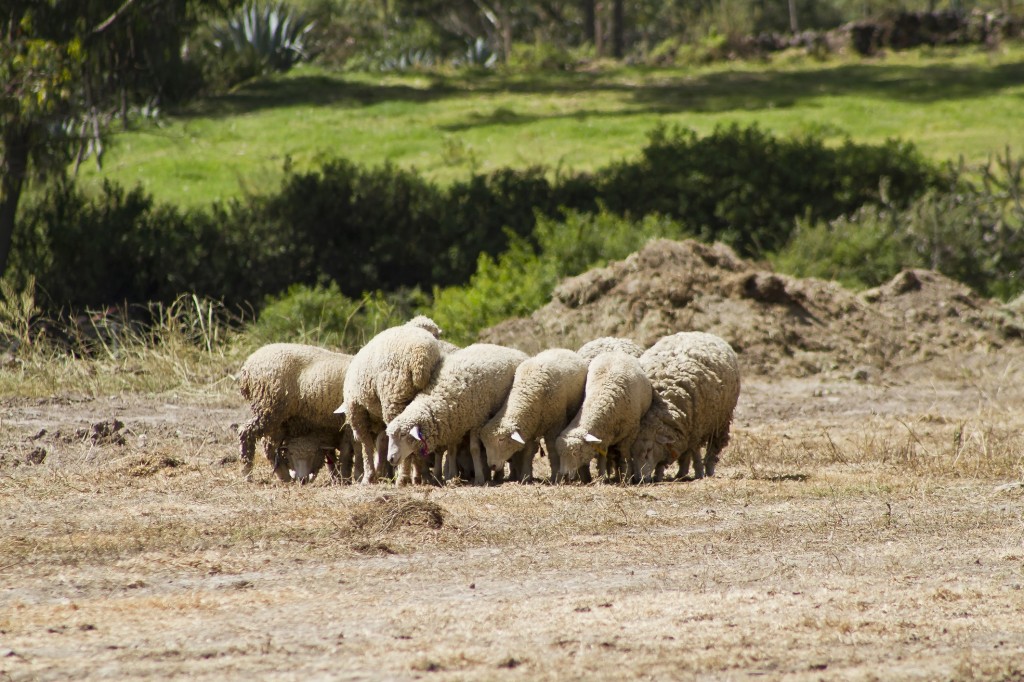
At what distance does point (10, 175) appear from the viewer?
59.6ft

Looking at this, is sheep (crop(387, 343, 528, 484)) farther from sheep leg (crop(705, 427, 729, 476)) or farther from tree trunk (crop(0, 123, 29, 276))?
tree trunk (crop(0, 123, 29, 276))

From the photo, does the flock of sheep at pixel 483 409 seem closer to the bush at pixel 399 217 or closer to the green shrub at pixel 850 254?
the green shrub at pixel 850 254

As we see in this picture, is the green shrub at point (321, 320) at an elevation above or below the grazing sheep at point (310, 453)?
below

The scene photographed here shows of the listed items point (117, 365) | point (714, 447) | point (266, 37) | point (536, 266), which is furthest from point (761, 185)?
point (266, 37)

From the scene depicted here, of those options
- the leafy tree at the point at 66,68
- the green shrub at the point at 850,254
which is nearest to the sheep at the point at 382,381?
the leafy tree at the point at 66,68

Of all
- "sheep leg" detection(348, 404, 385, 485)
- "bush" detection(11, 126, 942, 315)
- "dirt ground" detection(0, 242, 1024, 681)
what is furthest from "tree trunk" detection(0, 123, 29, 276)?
"sheep leg" detection(348, 404, 385, 485)

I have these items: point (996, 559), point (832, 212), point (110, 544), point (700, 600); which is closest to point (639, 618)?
point (700, 600)

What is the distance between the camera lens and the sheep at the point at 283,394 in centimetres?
896

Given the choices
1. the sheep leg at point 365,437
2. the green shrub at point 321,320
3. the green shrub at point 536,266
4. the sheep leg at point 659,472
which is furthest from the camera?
the green shrub at point 536,266

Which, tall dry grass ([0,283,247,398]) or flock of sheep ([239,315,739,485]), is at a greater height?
flock of sheep ([239,315,739,485])

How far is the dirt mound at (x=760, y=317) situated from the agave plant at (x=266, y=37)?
68.8 ft

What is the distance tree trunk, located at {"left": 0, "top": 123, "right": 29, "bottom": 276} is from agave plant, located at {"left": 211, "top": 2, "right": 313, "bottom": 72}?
15886 mm

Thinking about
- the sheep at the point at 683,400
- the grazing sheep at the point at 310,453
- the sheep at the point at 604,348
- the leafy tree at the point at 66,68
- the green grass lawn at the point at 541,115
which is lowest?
the grazing sheep at the point at 310,453

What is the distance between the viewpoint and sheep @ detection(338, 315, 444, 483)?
841cm
